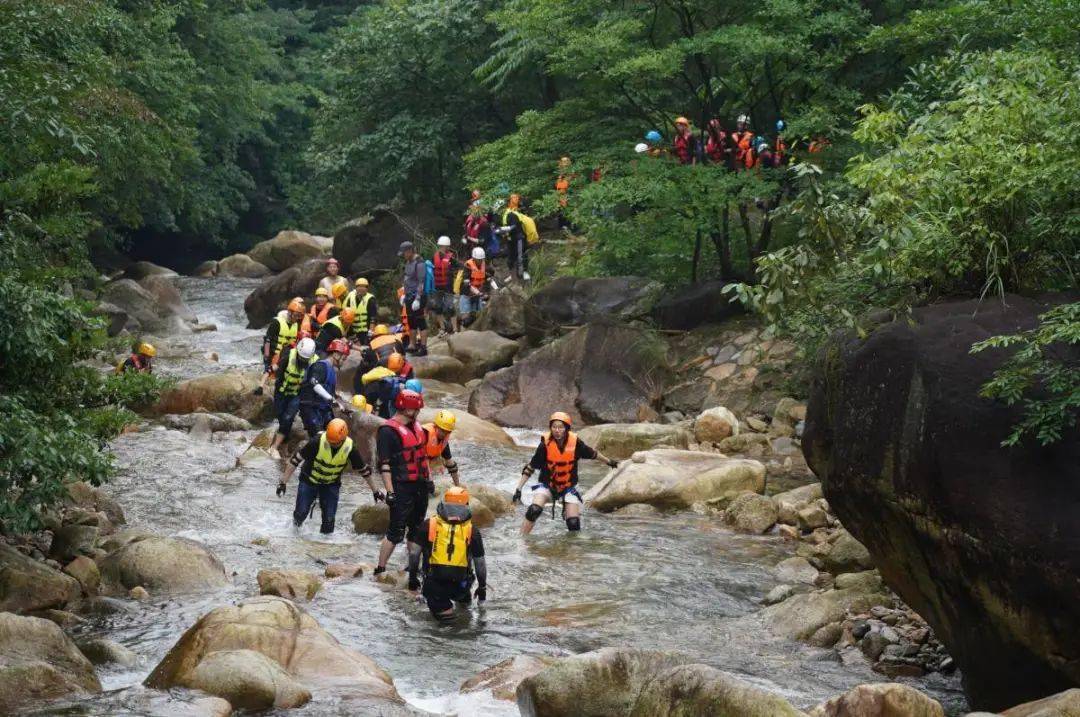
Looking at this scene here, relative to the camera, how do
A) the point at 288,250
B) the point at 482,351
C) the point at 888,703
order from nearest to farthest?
the point at 888,703, the point at 482,351, the point at 288,250

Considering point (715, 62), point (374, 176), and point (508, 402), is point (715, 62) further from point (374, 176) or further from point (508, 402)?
point (374, 176)

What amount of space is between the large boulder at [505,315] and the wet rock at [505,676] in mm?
15664

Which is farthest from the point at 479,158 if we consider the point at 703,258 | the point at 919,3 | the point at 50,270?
the point at 50,270

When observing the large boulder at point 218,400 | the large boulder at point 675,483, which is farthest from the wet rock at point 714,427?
the large boulder at point 218,400

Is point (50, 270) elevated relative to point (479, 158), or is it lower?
lower

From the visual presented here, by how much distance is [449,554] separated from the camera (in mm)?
11602

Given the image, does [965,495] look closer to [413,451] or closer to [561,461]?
[413,451]

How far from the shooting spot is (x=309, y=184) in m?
43.4

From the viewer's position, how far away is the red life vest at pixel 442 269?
26.5 m

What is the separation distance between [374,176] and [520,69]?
19.7ft

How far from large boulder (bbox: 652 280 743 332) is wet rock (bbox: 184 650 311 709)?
1447cm

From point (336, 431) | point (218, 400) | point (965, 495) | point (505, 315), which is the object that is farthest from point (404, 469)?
point (505, 315)

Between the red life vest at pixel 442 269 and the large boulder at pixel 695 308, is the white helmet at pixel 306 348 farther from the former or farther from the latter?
the red life vest at pixel 442 269

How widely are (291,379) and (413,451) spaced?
5.62 meters
